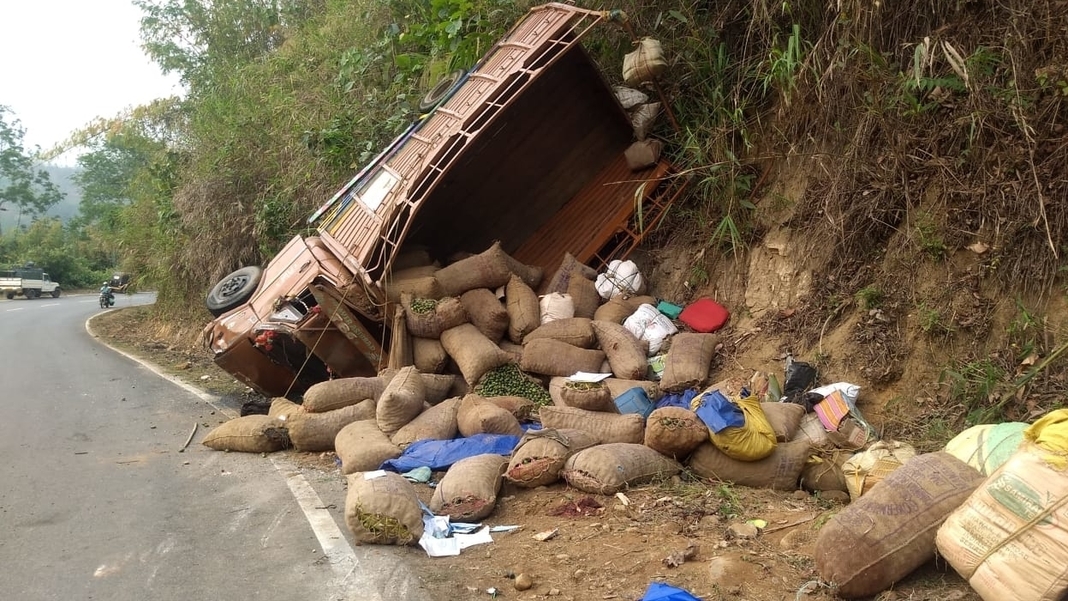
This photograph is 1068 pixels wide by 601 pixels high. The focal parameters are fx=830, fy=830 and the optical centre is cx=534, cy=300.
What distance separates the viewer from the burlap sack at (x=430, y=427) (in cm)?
625

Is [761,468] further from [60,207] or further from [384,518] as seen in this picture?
[60,207]

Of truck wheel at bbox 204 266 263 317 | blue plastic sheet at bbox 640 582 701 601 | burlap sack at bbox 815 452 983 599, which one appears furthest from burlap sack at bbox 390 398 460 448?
truck wheel at bbox 204 266 263 317

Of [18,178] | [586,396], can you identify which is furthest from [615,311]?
[18,178]

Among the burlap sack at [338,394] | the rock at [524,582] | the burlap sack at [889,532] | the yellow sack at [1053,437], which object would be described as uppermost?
the burlap sack at [338,394]

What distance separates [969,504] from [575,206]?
7.04 metres

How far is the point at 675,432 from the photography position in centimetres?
499

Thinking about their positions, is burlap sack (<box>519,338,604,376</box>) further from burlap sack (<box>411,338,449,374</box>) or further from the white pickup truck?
the white pickup truck

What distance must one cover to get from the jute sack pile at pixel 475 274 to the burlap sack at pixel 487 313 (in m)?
0.15

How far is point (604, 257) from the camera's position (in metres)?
9.33

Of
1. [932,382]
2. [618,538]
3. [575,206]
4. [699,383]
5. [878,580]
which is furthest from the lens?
[575,206]

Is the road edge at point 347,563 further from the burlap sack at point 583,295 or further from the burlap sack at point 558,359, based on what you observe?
the burlap sack at point 583,295

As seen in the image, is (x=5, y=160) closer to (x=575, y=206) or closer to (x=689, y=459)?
(x=575, y=206)

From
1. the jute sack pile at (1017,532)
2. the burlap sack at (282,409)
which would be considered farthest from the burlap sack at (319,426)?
the jute sack pile at (1017,532)

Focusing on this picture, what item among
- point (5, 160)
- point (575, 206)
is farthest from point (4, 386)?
point (5, 160)
